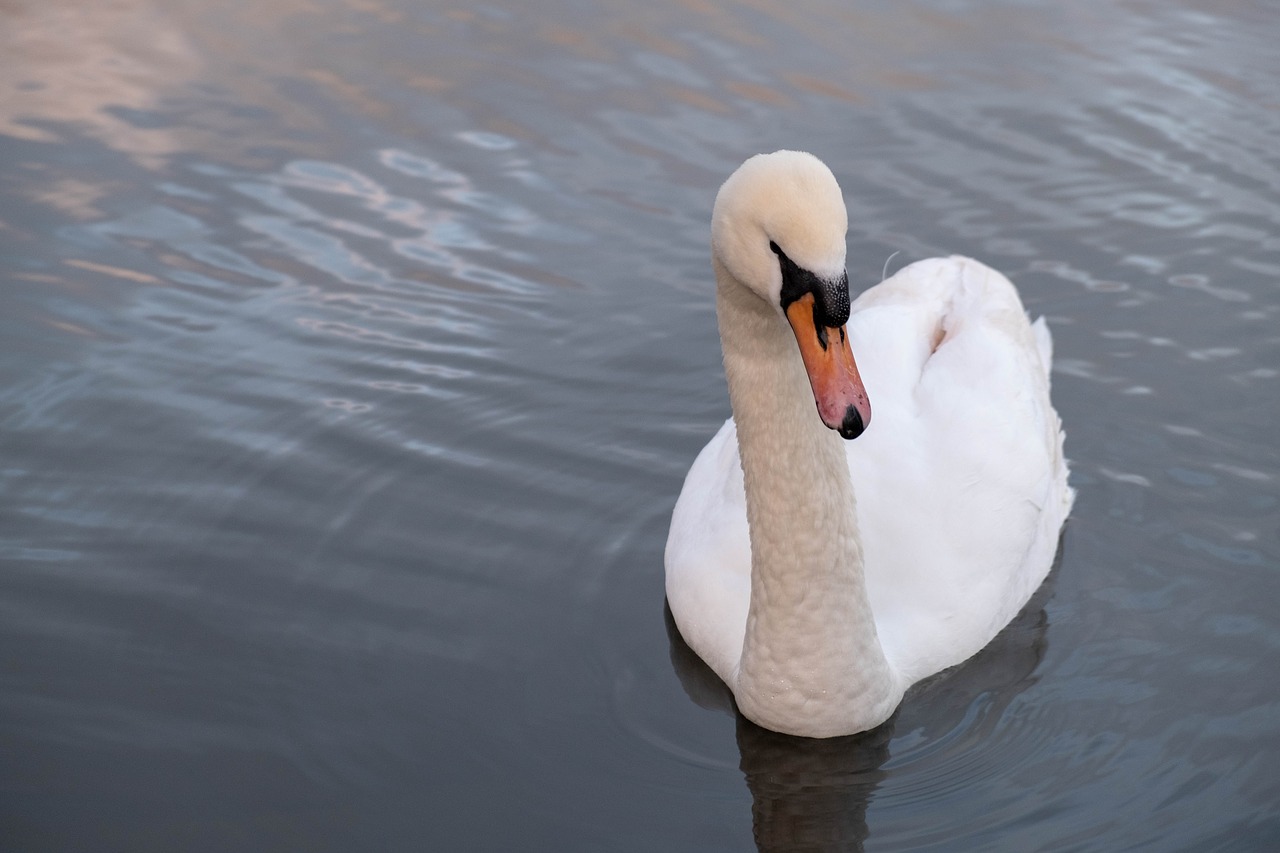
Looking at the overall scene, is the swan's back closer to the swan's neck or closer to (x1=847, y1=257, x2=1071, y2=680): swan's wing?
(x1=847, y1=257, x2=1071, y2=680): swan's wing

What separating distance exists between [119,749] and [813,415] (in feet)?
8.63

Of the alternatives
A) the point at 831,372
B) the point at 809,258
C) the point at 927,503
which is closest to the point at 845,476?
the point at 927,503

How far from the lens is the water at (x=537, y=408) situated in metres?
5.14

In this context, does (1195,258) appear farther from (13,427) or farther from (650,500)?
(13,427)

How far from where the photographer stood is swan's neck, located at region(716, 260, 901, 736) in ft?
16.1

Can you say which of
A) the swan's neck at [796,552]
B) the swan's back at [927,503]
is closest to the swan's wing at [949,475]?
the swan's back at [927,503]

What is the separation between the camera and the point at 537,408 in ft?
24.1

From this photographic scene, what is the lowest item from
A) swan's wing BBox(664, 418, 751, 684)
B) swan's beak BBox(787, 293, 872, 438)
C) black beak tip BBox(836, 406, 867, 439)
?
swan's wing BBox(664, 418, 751, 684)

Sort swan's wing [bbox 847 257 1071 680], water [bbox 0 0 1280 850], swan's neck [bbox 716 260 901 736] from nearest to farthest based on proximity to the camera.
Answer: swan's neck [bbox 716 260 901 736] → water [bbox 0 0 1280 850] → swan's wing [bbox 847 257 1071 680]

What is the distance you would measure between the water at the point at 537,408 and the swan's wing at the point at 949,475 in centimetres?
25

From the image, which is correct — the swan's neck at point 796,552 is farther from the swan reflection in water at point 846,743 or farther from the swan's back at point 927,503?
the swan's back at point 927,503

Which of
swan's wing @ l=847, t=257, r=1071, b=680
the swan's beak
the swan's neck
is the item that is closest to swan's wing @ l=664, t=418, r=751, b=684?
the swan's neck

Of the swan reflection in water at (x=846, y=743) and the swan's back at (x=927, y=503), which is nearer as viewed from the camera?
the swan reflection in water at (x=846, y=743)

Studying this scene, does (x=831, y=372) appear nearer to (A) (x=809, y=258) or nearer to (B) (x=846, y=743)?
(A) (x=809, y=258)
